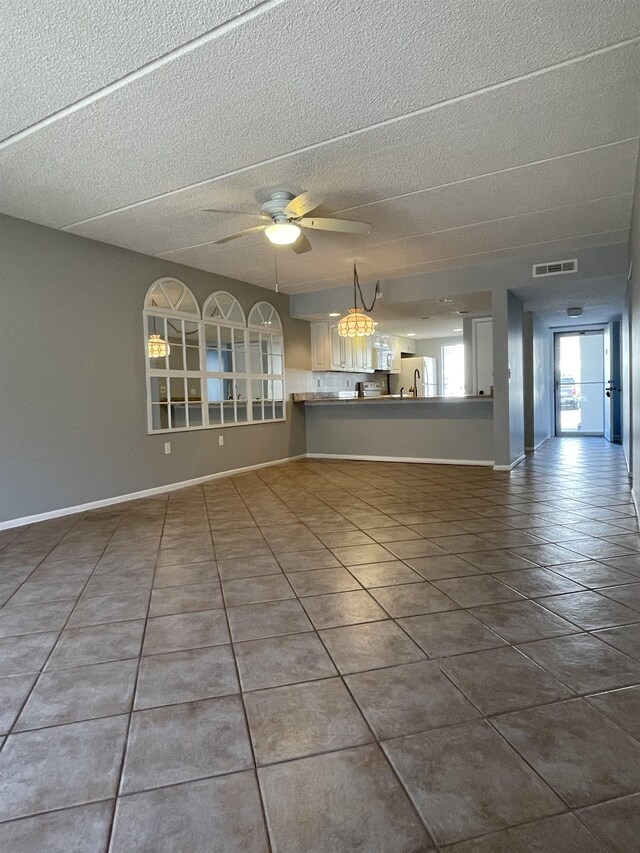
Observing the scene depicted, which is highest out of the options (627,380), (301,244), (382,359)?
(301,244)

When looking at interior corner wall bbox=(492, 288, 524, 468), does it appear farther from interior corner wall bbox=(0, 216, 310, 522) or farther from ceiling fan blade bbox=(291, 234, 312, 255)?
interior corner wall bbox=(0, 216, 310, 522)

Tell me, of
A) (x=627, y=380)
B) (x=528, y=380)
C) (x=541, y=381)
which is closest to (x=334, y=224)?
(x=627, y=380)

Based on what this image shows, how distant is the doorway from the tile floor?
806 centimetres

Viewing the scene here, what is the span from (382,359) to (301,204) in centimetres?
689

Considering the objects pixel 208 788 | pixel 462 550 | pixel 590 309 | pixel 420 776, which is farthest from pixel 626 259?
pixel 208 788

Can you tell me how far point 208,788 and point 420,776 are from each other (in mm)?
545

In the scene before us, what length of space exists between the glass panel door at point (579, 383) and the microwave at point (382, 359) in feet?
12.1

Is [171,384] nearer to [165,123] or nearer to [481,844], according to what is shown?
[165,123]

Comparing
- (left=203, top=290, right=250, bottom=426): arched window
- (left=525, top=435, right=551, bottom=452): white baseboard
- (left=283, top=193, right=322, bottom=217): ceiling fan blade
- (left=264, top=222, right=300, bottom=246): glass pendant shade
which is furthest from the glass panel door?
(left=283, top=193, right=322, bottom=217): ceiling fan blade

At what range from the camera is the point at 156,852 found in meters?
1.08

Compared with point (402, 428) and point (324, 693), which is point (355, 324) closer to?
point (402, 428)

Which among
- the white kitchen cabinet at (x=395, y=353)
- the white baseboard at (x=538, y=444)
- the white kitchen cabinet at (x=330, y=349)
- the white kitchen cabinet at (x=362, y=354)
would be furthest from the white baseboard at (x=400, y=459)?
the white kitchen cabinet at (x=395, y=353)

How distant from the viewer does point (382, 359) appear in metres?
10.1

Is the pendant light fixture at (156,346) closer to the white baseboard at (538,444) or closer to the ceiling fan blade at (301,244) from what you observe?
the ceiling fan blade at (301,244)
